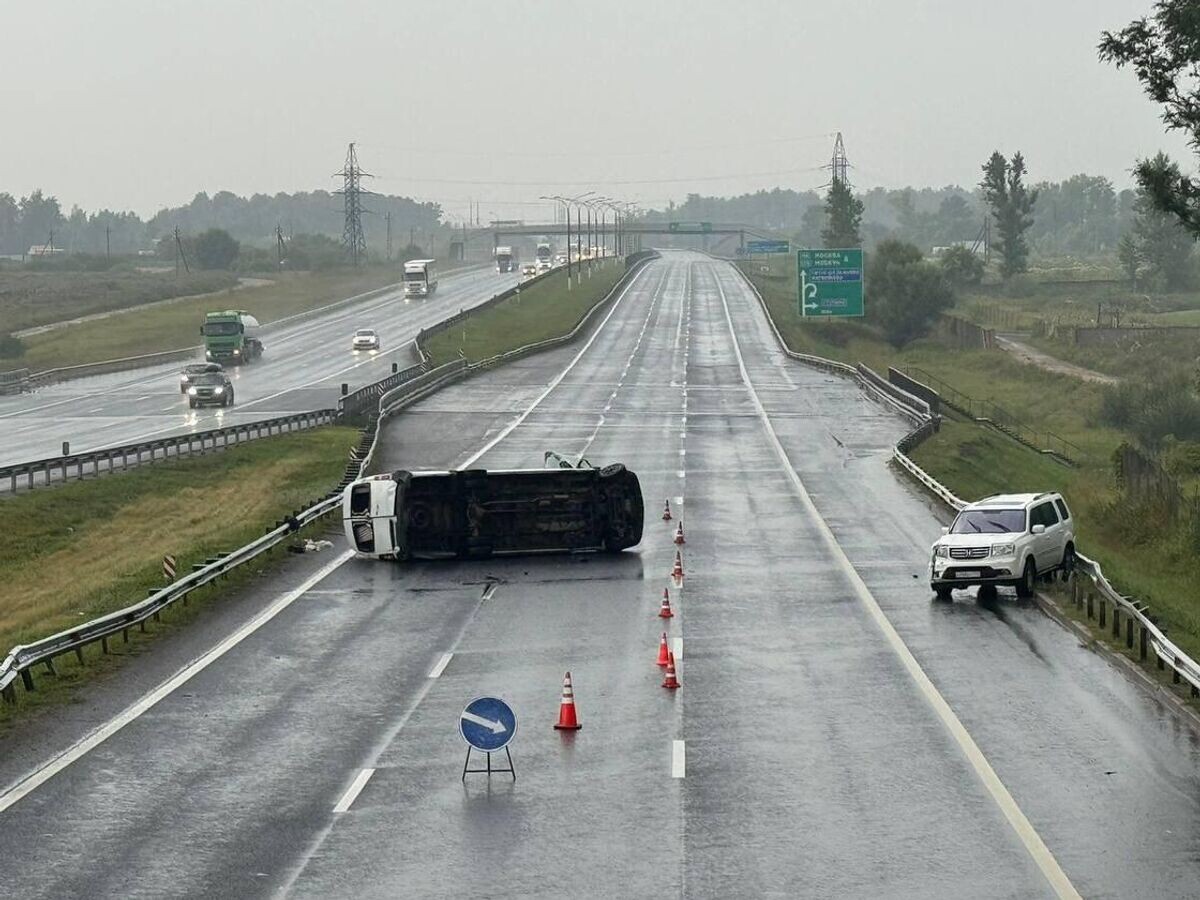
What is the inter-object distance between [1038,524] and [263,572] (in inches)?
618

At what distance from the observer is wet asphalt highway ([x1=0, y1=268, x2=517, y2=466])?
73.1m

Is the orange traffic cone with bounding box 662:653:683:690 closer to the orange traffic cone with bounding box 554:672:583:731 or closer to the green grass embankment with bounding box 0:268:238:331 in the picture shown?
the orange traffic cone with bounding box 554:672:583:731

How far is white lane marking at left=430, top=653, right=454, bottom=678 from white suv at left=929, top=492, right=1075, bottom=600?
34.2 feet

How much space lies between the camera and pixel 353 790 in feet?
65.3

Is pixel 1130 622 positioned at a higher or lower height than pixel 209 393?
higher

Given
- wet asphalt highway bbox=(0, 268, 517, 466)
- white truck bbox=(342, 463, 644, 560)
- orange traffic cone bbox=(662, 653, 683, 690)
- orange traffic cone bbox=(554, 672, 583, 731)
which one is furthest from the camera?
wet asphalt highway bbox=(0, 268, 517, 466)

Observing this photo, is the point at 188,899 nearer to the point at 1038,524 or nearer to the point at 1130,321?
the point at 1038,524

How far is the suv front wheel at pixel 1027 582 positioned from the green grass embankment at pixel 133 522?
16859 millimetres

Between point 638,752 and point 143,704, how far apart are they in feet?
24.2

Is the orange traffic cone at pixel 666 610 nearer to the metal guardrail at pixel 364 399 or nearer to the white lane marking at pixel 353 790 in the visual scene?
A: the white lane marking at pixel 353 790

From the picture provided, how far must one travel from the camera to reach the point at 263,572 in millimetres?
38094

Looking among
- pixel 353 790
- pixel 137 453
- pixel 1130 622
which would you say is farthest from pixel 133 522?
pixel 353 790

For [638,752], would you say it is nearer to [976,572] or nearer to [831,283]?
[976,572]

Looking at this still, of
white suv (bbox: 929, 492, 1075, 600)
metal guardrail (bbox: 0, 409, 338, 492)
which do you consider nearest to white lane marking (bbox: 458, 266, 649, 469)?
metal guardrail (bbox: 0, 409, 338, 492)
